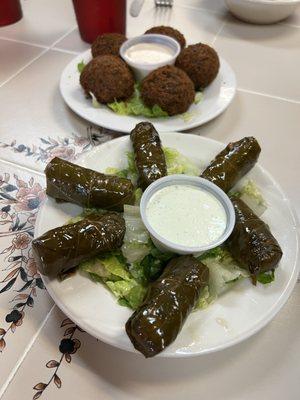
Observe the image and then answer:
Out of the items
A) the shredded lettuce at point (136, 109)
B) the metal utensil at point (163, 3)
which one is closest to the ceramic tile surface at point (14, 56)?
the shredded lettuce at point (136, 109)

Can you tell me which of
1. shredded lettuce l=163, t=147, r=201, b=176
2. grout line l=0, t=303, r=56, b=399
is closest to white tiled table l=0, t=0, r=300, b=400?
grout line l=0, t=303, r=56, b=399

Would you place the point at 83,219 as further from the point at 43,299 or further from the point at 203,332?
the point at 203,332

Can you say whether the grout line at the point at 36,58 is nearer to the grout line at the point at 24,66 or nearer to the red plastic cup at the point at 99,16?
the grout line at the point at 24,66

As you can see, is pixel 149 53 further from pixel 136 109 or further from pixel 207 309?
pixel 207 309

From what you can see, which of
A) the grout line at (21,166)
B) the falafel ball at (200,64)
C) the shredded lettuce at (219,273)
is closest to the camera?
the shredded lettuce at (219,273)

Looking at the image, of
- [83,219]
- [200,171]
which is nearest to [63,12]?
[200,171]
